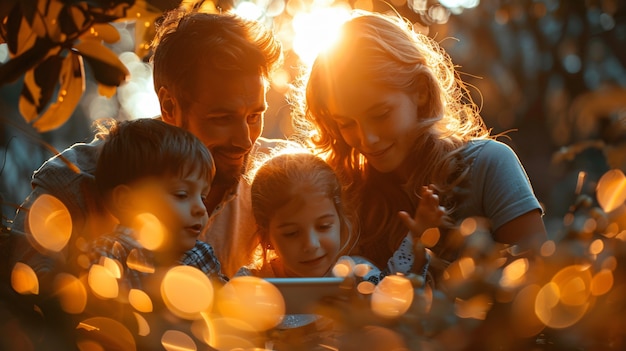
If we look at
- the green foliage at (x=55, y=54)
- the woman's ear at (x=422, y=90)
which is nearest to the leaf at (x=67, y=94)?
the green foliage at (x=55, y=54)

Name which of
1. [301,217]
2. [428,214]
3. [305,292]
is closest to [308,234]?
[301,217]

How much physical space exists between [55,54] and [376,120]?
1.85 m

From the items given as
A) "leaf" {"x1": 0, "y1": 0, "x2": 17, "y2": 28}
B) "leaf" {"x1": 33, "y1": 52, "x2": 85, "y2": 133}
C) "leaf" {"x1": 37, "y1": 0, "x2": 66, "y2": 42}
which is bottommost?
"leaf" {"x1": 33, "y1": 52, "x2": 85, "y2": 133}

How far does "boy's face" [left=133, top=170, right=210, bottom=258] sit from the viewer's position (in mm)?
2678

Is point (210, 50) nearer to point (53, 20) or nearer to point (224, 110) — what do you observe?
point (224, 110)

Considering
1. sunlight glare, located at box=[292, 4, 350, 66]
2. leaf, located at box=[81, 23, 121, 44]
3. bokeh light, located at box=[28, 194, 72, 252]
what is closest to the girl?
sunlight glare, located at box=[292, 4, 350, 66]

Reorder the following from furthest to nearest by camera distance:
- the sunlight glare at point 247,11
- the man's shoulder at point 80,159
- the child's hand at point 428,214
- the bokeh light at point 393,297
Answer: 1. the sunlight glare at point 247,11
2. the man's shoulder at point 80,159
3. the child's hand at point 428,214
4. the bokeh light at point 393,297

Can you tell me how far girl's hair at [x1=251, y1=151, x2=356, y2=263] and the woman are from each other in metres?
0.10

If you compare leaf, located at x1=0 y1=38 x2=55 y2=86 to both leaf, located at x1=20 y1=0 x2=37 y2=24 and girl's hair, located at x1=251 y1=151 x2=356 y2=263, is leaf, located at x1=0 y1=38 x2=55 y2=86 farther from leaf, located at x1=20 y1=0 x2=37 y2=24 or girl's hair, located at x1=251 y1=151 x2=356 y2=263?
girl's hair, located at x1=251 y1=151 x2=356 y2=263

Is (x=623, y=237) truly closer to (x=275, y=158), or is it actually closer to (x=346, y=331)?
(x=346, y=331)

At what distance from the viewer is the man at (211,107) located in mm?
3156

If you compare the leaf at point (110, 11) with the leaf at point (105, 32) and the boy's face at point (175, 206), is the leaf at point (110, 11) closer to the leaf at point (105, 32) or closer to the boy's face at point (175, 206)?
the leaf at point (105, 32)

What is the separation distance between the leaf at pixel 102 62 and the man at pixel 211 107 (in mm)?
1813

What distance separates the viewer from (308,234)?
304 cm
